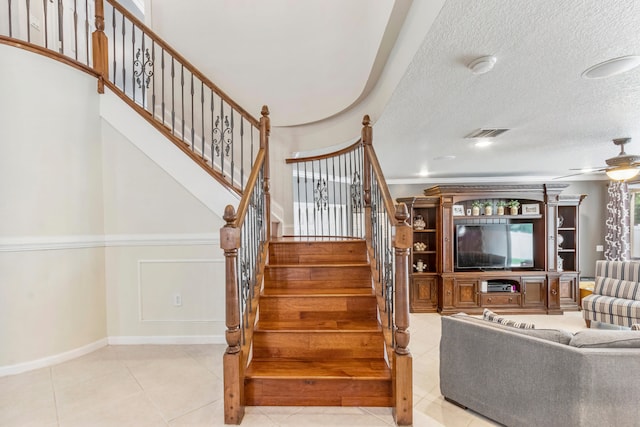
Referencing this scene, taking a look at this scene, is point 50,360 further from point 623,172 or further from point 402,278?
point 623,172

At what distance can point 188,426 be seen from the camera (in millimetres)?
1802

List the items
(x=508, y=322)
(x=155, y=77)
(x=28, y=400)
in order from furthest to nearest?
(x=155, y=77), (x=508, y=322), (x=28, y=400)

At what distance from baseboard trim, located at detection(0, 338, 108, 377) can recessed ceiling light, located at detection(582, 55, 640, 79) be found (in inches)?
178

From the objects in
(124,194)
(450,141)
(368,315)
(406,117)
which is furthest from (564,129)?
(124,194)

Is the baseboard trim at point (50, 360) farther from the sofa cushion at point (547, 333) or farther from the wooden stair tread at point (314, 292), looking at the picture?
the sofa cushion at point (547, 333)

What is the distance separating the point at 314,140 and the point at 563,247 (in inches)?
196

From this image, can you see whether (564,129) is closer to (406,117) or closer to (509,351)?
(406,117)

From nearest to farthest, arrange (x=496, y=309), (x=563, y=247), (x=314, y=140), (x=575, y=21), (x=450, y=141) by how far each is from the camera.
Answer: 1. (x=575, y=21)
2. (x=450, y=141)
3. (x=314, y=140)
4. (x=496, y=309)
5. (x=563, y=247)

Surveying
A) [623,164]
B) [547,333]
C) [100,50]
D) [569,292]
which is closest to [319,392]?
[547,333]

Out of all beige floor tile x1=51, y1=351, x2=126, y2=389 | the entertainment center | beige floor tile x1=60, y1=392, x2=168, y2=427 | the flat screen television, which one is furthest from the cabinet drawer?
beige floor tile x1=51, y1=351, x2=126, y2=389

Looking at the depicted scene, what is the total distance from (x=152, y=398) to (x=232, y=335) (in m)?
0.86

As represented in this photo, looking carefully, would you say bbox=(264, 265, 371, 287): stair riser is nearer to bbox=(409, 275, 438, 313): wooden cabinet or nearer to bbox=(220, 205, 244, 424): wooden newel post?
bbox=(220, 205, 244, 424): wooden newel post

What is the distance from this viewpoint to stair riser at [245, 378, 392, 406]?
196cm

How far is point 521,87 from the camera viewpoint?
2.06 metres
